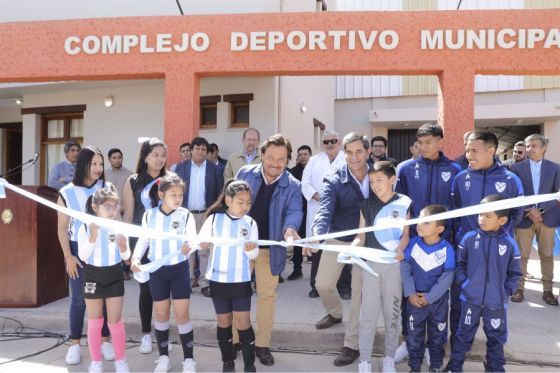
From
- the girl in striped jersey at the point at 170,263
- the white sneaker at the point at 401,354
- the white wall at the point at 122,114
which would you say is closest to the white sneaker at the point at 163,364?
the girl in striped jersey at the point at 170,263

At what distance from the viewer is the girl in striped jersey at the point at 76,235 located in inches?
148

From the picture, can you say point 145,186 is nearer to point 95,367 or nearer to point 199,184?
point 199,184

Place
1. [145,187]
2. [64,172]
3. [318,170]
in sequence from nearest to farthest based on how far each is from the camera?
1. [145,187]
2. [318,170]
3. [64,172]

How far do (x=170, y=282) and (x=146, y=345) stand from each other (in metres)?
0.89

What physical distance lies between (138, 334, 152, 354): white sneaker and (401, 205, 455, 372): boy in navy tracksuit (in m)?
2.22

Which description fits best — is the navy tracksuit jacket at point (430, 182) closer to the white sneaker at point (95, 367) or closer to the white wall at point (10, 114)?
the white sneaker at point (95, 367)

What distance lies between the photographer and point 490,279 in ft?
10.6

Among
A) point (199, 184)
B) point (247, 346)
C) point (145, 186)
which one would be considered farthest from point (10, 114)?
point (247, 346)

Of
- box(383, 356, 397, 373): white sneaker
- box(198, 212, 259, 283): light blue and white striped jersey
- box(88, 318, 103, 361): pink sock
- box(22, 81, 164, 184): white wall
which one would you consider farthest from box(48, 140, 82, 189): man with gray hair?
box(383, 356, 397, 373): white sneaker

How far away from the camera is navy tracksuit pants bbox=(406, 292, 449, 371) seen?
3355 mm

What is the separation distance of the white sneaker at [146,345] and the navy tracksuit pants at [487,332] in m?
2.53

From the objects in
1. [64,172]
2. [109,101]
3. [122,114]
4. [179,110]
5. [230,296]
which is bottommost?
[230,296]

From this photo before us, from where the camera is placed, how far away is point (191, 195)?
5301 mm

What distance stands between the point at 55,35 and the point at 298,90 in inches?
198
